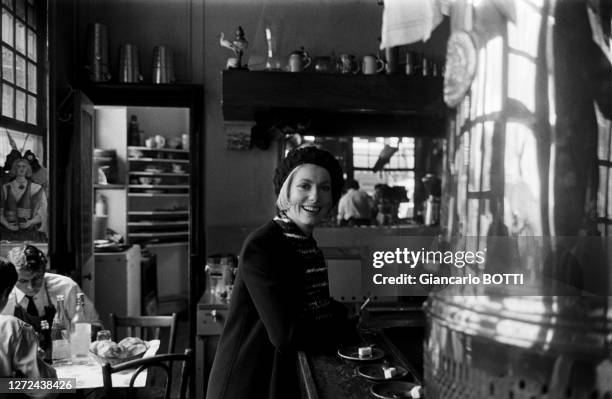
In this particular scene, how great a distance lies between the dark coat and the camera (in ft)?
3.50

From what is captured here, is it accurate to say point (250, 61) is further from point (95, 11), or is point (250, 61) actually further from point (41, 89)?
point (95, 11)

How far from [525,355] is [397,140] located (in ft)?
10.0

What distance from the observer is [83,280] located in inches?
113

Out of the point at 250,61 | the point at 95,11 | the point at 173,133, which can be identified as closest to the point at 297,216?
the point at 250,61

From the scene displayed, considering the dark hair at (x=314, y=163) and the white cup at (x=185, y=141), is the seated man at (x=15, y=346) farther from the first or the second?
the white cup at (x=185, y=141)

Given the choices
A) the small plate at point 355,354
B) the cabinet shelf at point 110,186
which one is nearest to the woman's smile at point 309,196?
the small plate at point 355,354

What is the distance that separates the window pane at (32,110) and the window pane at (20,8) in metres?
0.34

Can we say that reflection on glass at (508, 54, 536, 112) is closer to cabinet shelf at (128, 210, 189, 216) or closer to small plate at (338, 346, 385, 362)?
small plate at (338, 346, 385, 362)

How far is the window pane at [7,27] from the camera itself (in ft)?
6.70

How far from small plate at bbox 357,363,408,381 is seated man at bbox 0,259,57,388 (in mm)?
966

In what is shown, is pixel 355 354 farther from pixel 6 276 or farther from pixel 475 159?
pixel 6 276

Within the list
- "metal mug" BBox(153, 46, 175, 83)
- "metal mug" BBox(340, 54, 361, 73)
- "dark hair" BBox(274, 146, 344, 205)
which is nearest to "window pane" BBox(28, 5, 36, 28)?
"metal mug" BBox(153, 46, 175, 83)

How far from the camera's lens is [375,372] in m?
0.97

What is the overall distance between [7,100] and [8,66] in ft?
0.44
